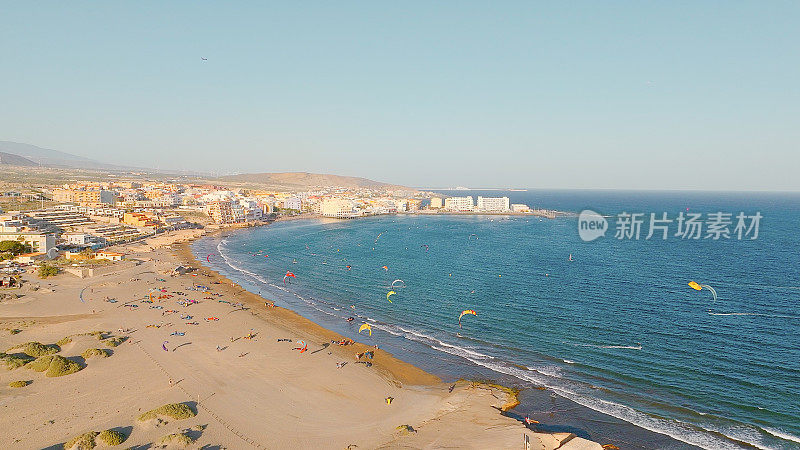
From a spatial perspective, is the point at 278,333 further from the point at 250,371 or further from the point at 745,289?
the point at 745,289

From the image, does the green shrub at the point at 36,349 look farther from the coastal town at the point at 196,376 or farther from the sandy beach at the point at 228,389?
the sandy beach at the point at 228,389

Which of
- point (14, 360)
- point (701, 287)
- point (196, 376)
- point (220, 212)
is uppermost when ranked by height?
point (701, 287)

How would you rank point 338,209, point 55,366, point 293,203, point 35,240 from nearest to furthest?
point 55,366 < point 35,240 < point 338,209 < point 293,203

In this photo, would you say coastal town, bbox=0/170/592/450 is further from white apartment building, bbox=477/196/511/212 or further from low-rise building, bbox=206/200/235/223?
white apartment building, bbox=477/196/511/212

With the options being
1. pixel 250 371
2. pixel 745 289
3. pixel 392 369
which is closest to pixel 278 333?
pixel 250 371

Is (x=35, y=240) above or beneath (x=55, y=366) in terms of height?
above

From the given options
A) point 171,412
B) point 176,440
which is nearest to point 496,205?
point 171,412

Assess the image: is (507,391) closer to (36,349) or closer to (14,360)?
(14,360)
